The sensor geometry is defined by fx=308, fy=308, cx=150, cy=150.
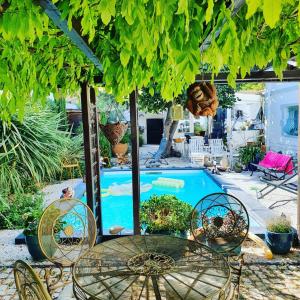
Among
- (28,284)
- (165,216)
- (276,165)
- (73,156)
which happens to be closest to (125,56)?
(28,284)

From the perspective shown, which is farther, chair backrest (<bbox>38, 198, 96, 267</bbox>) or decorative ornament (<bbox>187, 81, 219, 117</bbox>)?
chair backrest (<bbox>38, 198, 96, 267</bbox>)

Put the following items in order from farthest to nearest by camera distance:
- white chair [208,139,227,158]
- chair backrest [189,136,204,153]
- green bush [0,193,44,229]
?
chair backrest [189,136,204,153]
white chair [208,139,227,158]
green bush [0,193,44,229]

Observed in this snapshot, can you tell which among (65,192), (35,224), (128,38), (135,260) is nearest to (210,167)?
(65,192)

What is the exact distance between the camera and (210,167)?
1111 centimetres

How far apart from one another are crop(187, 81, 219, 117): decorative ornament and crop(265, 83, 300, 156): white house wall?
8326mm

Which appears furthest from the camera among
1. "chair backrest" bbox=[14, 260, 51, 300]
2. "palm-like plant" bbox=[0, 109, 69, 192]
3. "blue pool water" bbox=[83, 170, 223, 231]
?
"blue pool water" bbox=[83, 170, 223, 231]

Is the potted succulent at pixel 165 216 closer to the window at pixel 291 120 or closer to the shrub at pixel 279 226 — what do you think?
the shrub at pixel 279 226

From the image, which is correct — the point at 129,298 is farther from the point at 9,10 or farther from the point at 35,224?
the point at 35,224

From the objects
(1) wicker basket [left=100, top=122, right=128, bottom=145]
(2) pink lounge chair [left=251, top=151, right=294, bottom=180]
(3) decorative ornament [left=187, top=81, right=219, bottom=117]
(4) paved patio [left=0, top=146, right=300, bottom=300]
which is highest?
(3) decorative ornament [left=187, top=81, right=219, bottom=117]

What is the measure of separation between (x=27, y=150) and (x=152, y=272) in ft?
17.9

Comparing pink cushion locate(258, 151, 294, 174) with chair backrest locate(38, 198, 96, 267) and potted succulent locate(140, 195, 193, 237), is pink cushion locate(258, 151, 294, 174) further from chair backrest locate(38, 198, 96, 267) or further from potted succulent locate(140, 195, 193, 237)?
chair backrest locate(38, 198, 96, 267)

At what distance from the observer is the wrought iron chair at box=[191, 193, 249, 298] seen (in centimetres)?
322

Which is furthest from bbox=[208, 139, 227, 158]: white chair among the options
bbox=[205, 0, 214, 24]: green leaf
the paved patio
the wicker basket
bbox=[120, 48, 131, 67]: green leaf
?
bbox=[205, 0, 214, 24]: green leaf

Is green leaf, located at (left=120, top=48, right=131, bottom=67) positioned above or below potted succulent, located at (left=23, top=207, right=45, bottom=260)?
above
